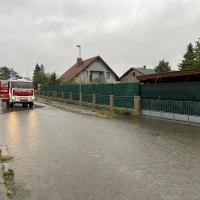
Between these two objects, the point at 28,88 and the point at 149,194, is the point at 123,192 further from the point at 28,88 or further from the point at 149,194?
the point at 28,88

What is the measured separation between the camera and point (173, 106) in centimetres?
2142

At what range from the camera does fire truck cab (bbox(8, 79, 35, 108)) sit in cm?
3213

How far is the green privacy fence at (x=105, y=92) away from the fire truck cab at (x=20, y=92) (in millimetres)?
5388

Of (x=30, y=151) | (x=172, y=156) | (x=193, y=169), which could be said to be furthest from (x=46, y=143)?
(x=193, y=169)

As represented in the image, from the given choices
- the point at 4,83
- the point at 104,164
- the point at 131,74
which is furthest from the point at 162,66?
the point at 104,164

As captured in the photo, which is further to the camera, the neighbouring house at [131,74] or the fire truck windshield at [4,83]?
the neighbouring house at [131,74]

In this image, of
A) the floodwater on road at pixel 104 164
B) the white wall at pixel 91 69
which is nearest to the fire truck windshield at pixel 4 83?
the floodwater on road at pixel 104 164

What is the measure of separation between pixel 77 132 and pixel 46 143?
3260 millimetres

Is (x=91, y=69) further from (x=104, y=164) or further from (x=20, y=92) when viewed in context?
(x=104, y=164)

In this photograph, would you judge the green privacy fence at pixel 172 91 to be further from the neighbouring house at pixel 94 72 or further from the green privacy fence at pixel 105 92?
the neighbouring house at pixel 94 72

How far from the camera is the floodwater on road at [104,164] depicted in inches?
273

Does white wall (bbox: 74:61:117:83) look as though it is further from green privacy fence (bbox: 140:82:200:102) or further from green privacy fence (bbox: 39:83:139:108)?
green privacy fence (bbox: 140:82:200:102)

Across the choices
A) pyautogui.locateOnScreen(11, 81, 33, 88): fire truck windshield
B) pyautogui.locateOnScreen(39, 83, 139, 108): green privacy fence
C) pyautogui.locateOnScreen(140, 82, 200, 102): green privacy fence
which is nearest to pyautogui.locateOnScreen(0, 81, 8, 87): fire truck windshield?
pyautogui.locateOnScreen(11, 81, 33, 88): fire truck windshield

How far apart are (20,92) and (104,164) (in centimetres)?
2403
